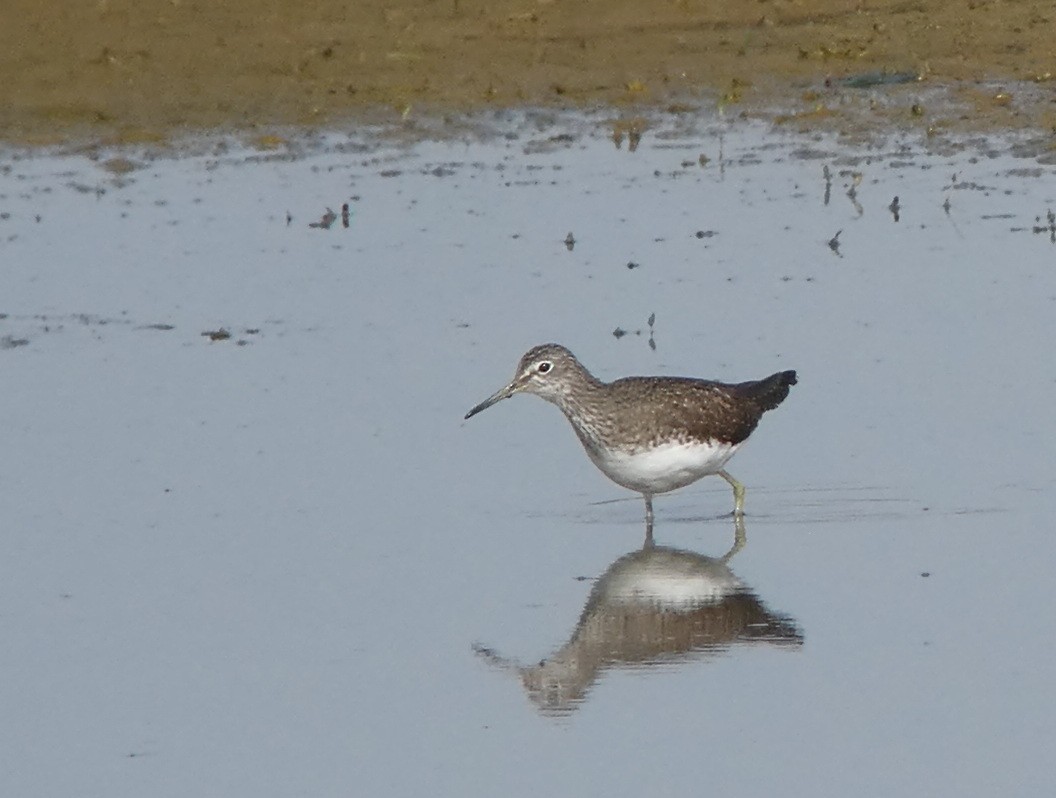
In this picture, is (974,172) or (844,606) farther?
(974,172)

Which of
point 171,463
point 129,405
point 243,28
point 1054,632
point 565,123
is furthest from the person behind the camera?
point 243,28

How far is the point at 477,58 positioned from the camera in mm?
17406

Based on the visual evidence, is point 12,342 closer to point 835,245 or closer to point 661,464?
Answer: point 661,464

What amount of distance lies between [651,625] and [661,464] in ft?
5.58

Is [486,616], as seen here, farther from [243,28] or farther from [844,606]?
[243,28]

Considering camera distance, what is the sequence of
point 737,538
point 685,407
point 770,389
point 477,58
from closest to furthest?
point 737,538, point 685,407, point 770,389, point 477,58

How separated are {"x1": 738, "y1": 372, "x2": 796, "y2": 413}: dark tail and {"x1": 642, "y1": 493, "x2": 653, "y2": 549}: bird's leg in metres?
0.64

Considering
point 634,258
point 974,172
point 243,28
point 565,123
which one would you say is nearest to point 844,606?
point 634,258

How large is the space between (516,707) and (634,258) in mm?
5814

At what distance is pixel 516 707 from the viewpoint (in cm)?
756

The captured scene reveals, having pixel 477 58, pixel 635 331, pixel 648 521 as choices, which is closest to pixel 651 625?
pixel 648 521

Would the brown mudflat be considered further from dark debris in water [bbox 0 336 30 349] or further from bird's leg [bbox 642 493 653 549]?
bird's leg [bbox 642 493 653 549]

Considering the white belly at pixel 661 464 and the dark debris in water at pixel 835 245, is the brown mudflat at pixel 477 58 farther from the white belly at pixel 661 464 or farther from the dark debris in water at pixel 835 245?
the white belly at pixel 661 464

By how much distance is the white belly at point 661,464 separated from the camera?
9.88 meters
